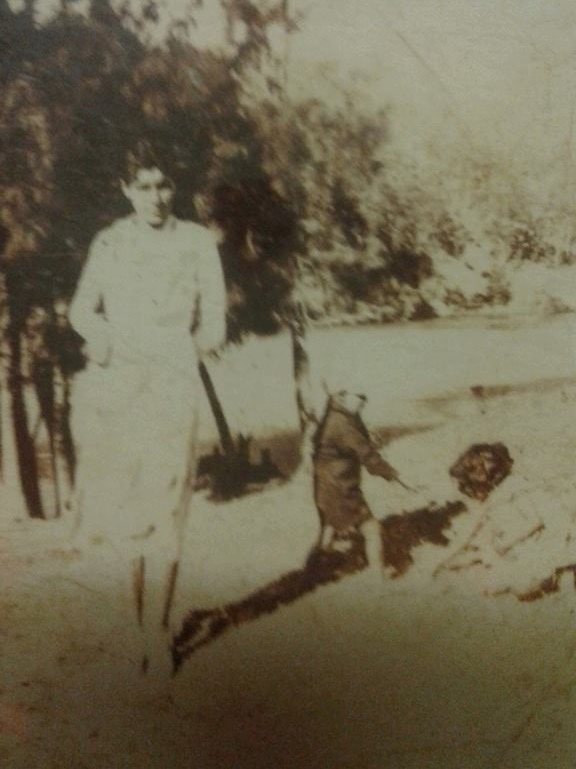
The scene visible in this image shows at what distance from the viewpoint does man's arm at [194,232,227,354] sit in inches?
39.8

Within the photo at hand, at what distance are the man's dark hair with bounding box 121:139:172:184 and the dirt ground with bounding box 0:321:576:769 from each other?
0.95 feet

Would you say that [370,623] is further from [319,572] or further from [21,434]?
[21,434]

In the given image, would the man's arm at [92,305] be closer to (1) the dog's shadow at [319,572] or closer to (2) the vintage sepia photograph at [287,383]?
(2) the vintage sepia photograph at [287,383]

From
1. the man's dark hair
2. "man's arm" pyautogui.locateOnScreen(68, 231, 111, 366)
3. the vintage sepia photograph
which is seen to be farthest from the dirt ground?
the man's dark hair

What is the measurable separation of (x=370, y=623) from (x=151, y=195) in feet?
2.32

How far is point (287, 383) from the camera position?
1035 millimetres

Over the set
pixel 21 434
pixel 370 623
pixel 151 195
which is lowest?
pixel 370 623

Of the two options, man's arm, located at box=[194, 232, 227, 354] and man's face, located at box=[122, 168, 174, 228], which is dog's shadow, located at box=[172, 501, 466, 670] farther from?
man's face, located at box=[122, 168, 174, 228]

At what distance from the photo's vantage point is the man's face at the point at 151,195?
988mm

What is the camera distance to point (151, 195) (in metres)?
0.99

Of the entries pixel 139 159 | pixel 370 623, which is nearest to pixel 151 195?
pixel 139 159

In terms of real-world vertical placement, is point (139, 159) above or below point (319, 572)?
above

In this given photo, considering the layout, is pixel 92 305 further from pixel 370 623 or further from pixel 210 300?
pixel 370 623

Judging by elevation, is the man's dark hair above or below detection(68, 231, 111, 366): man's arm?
above
